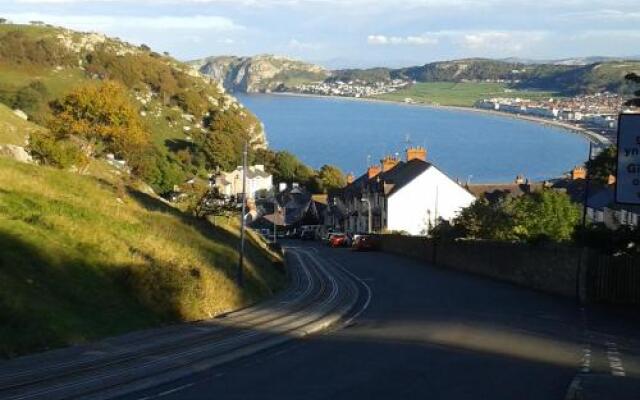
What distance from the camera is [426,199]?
3250 inches

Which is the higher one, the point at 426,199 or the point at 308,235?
the point at 426,199

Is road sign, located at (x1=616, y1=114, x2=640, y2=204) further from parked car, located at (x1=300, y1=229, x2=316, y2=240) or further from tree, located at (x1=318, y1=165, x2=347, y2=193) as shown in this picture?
tree, located at (x1=318, y1=165, x2=347, y2=193)

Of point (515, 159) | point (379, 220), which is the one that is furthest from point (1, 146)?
point (515, 159)

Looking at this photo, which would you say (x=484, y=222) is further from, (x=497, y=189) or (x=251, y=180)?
(x=251, y=180)

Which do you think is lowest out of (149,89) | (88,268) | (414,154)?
(414,154)

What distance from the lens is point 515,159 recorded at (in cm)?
17775

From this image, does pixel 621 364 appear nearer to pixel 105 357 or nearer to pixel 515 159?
pixel 105 357

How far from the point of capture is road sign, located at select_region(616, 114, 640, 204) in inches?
407

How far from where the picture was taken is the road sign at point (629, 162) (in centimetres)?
1033

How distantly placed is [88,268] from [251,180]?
111 m

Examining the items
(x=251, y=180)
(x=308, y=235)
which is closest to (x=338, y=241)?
(x=308, y=235)

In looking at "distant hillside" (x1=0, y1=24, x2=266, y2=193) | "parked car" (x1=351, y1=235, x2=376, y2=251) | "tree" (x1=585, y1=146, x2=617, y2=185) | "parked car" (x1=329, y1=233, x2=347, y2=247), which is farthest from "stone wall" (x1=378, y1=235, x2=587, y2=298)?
"distant hillside" (x1=0, y1=24, x2=266, y2=193)

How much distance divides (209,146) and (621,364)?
379ft

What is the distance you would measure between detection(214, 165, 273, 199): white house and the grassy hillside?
8549 centimetres
